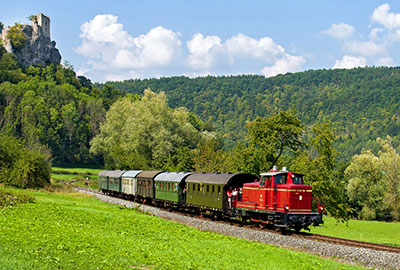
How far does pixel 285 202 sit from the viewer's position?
97.3 feet

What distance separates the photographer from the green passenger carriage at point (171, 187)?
44.8m

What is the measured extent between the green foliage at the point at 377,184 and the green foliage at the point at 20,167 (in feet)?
188

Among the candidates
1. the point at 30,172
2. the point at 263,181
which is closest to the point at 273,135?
the point at 263,181

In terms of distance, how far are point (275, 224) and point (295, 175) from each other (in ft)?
11.3

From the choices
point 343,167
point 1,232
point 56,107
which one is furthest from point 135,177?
point 56,107

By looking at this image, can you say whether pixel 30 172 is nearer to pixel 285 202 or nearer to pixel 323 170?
pixel 323 170

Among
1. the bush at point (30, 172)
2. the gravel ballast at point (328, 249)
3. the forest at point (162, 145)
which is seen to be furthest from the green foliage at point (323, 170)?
the bush at point (30, 172)

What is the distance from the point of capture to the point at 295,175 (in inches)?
1211

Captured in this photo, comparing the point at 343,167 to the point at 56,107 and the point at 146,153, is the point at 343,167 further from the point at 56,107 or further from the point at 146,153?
the point at 56,107

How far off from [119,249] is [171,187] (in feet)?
94.2

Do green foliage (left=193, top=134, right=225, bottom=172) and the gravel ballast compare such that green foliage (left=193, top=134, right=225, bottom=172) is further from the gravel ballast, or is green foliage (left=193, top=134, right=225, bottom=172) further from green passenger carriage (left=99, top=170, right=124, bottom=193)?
the gravel ballast

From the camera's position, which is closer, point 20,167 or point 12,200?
point 12,200

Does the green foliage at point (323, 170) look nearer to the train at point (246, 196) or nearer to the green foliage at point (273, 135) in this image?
the green foliage at point (273, 135)

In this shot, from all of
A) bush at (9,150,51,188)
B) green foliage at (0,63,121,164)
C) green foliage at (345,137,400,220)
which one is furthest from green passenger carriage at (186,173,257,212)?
green foliage at (0,63,121,164)
